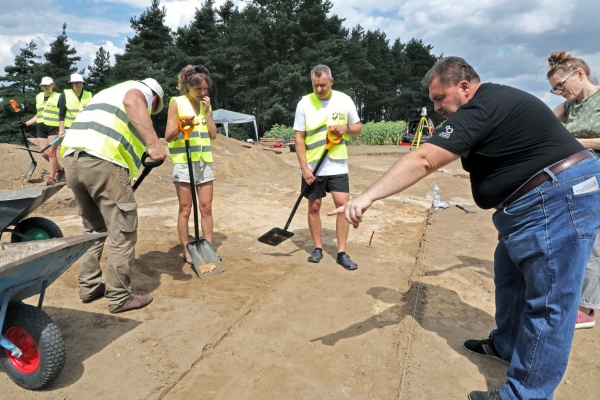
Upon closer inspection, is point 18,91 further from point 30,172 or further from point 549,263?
point 549,263

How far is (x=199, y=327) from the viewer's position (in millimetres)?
2943

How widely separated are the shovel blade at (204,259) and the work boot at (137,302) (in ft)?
2.08

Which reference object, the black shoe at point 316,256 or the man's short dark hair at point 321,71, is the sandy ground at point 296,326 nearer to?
the black shoe at point 316,256

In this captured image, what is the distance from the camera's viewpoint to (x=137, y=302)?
3.17m

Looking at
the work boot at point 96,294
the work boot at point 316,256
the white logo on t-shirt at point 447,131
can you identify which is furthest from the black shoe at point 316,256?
the white logo on t-shirt at point 447,131

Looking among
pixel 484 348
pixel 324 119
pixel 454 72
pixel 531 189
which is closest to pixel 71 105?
pixel 324 119

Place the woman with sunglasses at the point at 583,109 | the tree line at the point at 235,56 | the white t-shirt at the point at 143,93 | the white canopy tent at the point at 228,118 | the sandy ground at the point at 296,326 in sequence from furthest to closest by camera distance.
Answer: the tree line at the point at 235,56 < the white canopy tent at the point at 228,118 < the white t-shirt at the point at 143,93 < the woman with sunglasses at the point at 583,109 < the sandy ground at the point at 296,326

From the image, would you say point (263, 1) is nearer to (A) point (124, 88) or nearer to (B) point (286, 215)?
(B) point (286, 215)

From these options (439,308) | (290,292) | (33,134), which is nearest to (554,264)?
(439,308)

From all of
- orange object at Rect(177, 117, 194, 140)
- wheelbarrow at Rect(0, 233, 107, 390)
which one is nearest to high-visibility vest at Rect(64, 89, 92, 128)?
orange object at Rect(177, 117, 194, 140)

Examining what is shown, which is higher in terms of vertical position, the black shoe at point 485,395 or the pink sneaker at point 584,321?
the pink sneaker at point 584,321

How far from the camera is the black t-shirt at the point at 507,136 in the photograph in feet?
6.24

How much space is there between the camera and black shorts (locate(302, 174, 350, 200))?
13.6 ft

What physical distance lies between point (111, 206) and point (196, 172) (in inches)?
41.9
